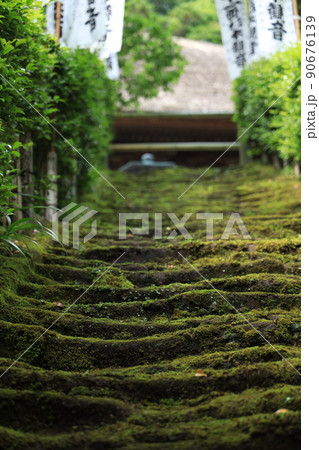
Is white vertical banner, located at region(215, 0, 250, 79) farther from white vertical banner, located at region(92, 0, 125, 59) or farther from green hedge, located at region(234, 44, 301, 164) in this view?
white vertical banner, located at region(92, 0, 125, 59)

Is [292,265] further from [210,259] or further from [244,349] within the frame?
[244,349]

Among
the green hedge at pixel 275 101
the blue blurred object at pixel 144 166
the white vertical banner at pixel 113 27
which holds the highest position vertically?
the white vertical banner at pixel 113 27

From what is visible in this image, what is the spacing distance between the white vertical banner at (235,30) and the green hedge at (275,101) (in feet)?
1.19

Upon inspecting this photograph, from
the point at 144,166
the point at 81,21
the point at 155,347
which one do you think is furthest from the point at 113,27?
the point at 144,166

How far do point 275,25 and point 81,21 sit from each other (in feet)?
8.89

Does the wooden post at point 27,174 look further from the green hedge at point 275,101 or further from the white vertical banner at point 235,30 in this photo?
the white vertical banner at point 235,30

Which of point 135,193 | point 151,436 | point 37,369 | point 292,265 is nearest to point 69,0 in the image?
point 135,193

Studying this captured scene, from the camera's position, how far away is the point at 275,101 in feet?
19.2

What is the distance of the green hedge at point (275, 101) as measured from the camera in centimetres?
609

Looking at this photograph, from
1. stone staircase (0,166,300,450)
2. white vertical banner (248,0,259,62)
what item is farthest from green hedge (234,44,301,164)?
stone staircase (0,166,300,450)

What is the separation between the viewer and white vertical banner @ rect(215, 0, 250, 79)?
806 centimetres

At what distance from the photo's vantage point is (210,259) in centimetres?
405

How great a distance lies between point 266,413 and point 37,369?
1166mm

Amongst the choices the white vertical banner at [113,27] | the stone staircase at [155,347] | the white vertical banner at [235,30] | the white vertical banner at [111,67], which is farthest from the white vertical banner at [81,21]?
the stone staircase at [155,347]
